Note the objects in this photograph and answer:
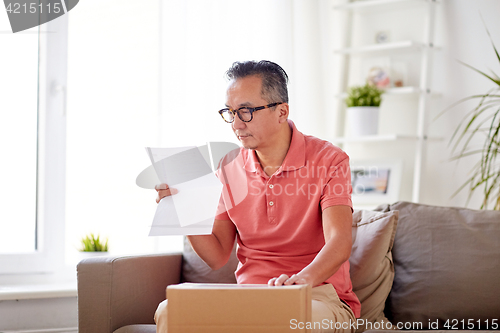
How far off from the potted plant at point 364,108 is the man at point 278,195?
0.99 metres

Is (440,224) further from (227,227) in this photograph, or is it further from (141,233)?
(141,233)

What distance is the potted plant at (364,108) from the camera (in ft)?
8.55

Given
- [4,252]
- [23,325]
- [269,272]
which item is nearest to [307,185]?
[269,272]

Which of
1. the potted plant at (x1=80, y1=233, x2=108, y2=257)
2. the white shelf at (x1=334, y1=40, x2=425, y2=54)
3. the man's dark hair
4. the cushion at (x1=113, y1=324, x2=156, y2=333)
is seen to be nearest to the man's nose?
the man's dark hair

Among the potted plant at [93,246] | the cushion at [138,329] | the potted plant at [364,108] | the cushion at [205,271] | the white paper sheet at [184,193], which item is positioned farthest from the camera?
the potted plant at [364,108]

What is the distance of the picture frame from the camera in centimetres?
264

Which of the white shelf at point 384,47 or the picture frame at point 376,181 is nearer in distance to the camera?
the white shelf at point 384,47

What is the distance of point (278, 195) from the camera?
1.62 metres

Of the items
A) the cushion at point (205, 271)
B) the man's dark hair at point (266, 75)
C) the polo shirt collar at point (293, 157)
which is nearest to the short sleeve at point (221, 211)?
the polo shirt collar at point (293, 157)

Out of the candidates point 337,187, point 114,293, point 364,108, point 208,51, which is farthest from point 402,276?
point 208,51

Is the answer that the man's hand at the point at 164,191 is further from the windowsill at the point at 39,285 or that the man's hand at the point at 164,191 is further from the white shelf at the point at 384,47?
the white shelf at the point at 384,47

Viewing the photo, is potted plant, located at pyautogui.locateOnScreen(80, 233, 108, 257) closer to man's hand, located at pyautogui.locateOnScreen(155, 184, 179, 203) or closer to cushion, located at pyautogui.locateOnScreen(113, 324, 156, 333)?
cushion, located at pyautogui.locateOnScreen(113, 324, 156, 333)

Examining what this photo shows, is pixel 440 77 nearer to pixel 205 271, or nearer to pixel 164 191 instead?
pixel 205 271

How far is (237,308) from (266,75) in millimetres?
754
